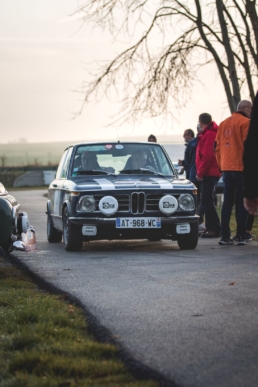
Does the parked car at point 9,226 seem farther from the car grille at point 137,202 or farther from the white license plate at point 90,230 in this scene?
the car grille at point 137,202

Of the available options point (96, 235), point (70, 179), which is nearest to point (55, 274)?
point (96, 235)

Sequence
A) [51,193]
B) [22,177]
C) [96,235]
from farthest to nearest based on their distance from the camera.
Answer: [22,177], [51,193], [96,235]

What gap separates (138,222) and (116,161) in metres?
1.51

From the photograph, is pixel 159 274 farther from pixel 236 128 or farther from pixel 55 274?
pixel 236 128

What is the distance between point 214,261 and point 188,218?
5.62 ft

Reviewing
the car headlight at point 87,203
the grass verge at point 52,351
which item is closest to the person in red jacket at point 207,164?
the car headlight at point 87,203

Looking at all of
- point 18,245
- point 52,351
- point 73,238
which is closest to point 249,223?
point 73,238

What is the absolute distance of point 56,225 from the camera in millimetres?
12922

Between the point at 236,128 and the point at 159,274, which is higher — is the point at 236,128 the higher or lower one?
the higher one

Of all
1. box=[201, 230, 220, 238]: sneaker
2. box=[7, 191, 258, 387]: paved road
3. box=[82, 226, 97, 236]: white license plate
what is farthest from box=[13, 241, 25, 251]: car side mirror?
box=[201, 230, 220, 238]: sneaker

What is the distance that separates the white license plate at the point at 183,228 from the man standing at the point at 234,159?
0.90 metres

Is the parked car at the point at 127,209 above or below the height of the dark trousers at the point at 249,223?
above

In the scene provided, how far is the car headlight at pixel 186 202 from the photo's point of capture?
38.3ft

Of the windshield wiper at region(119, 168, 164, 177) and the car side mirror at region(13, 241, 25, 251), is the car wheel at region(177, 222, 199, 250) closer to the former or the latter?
the windshield wiper at region(119, 168, 164, 177)
